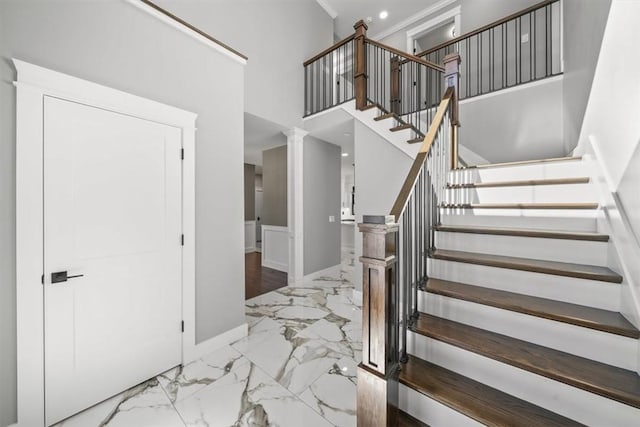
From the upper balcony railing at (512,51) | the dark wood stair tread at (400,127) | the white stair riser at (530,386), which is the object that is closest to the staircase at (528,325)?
the white stair riser at (530,386)

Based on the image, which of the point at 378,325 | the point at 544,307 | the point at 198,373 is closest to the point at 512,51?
the point at 544,307

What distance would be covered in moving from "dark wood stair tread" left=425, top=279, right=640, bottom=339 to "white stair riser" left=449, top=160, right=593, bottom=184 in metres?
1.25

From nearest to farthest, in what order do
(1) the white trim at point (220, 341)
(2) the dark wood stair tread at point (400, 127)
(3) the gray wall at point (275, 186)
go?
(1) the white trim at point (220, 341)
(2) the dark wood stair tread at point (400, 127)
(3) the gray wall at point (275, 186)

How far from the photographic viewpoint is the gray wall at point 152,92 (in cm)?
137

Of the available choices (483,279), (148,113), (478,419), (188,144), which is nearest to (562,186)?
(483,279)

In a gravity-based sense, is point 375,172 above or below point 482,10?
below

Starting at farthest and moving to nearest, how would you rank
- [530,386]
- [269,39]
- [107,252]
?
[269,39] < [107,252] < [530,386]

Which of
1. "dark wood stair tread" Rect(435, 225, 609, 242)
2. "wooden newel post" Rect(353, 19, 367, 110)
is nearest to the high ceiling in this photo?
"wooden newel post" Rect(353, 19, 367, 110)

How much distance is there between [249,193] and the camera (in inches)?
295

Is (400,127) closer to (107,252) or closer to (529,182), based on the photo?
(529,182)

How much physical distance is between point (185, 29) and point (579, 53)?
144 inches

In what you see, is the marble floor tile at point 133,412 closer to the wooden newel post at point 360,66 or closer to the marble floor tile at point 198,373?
the marble floor tile at point 198,373

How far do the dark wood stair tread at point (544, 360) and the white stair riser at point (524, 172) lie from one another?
Result: 1539mm

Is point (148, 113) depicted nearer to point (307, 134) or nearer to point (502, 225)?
point (307, 134)
